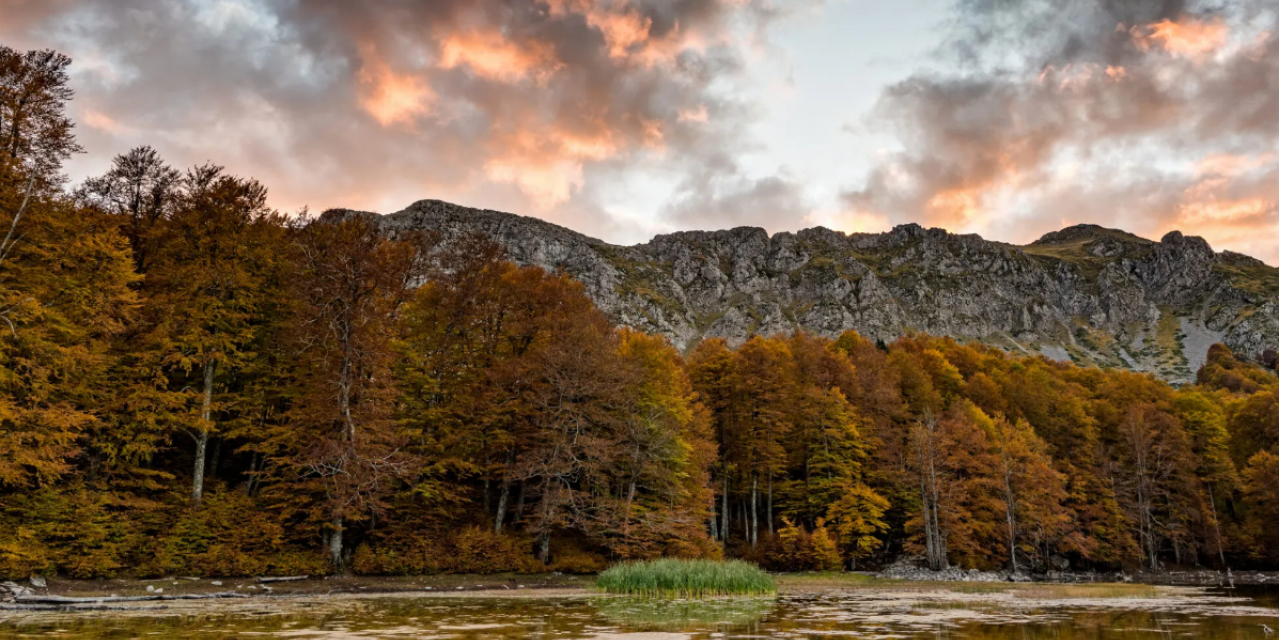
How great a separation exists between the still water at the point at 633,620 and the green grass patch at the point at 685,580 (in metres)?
1.94

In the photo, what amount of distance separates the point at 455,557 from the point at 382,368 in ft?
Result: 31.4

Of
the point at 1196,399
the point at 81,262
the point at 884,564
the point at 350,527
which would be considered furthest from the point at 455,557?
the point at 1196,399

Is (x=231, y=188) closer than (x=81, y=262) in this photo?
No

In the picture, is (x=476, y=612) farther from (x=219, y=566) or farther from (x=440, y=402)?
(x=440, y=402)

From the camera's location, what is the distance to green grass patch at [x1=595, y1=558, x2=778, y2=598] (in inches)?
950

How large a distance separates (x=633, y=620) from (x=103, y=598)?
16463 mm

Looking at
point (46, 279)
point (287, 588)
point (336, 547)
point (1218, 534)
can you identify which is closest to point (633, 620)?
point (287, 588)

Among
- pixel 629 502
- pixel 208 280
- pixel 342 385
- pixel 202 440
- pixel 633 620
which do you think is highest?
pixel 208 280

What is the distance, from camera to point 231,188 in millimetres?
33812

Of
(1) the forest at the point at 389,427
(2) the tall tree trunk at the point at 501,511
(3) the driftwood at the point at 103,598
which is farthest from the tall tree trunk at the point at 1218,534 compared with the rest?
(3) the driftwood at the point at 103,598

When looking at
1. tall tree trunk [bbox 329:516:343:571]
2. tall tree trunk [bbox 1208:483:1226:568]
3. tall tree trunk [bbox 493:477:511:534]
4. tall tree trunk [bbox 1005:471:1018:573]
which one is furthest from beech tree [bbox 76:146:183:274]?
tall tree trunk [bbox 1208:483:1226:568]

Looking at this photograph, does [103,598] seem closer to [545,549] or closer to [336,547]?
[336,547]

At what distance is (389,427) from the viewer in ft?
106

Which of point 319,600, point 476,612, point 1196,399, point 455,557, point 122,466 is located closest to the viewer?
point 476,612
